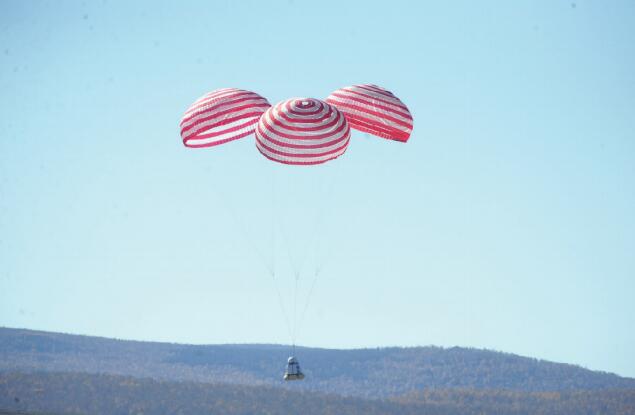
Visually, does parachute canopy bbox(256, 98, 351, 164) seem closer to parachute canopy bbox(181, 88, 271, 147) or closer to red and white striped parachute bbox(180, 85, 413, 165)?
red and white striped parachute bbox(180, 85, 413, 165)

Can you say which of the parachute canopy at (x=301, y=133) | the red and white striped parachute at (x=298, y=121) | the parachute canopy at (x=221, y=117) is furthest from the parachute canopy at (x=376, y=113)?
the parachute canopy at (x=221, y=117)

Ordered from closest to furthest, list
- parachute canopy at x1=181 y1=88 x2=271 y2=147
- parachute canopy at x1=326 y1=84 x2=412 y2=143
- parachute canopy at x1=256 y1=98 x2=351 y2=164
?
parachute canopy at x1=256 y1=98 x2=351 y2=164
parachute canopy at x1=181 y1=88 x2=271 y2=147
parachute canopy at x1=326 y1=84 x2=412 y2=143

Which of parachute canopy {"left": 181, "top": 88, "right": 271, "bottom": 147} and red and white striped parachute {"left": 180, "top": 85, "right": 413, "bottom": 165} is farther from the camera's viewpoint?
parachute canopy {"left": 181, "top": 88, "right": 271, "bottom": 147}

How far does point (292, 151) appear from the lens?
37750mm

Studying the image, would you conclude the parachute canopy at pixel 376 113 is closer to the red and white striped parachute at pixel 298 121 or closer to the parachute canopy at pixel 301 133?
the red and white striped parachute at pixel 298 121

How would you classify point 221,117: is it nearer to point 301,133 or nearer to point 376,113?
point 301,133

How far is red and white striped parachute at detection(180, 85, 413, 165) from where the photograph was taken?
37.7 metres

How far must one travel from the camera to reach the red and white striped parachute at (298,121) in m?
37.7

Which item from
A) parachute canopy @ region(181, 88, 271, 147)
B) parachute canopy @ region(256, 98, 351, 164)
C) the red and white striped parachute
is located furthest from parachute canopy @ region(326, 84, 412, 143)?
parachute canopy @ region(181, 88, 271, 147)

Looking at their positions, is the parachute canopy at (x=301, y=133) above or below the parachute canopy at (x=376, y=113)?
below

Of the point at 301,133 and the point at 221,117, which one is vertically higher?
the point at 221,117

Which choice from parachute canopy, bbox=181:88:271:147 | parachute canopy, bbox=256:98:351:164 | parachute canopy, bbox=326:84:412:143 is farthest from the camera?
parachute canopy, bbox=326:84:412:143

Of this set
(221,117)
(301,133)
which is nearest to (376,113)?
(301,133)

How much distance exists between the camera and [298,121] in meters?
37.7
